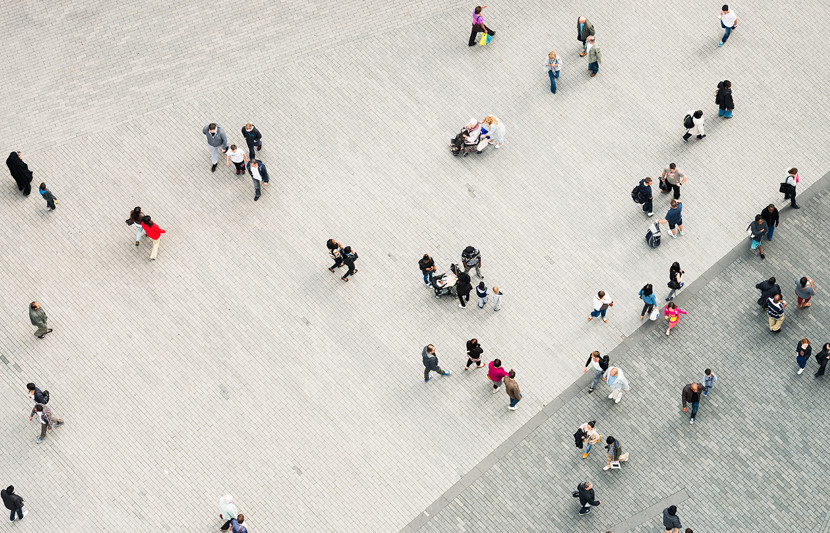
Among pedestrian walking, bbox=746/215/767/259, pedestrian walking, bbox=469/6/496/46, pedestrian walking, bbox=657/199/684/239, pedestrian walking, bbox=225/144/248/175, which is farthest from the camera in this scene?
pedestrian walking, bbox=469/6/496/46

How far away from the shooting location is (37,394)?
22938 millimetres

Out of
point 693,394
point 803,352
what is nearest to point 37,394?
point 693,394

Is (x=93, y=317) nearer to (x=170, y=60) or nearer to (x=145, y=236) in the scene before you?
(x=145, y=236)

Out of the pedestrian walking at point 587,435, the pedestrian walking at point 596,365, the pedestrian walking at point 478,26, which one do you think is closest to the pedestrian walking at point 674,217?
the pedestrian walking at point 596,365

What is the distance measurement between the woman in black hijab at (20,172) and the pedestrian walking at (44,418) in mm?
6023

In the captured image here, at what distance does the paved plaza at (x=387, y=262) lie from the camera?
2308 cm

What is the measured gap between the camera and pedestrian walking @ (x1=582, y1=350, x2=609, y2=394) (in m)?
23.4

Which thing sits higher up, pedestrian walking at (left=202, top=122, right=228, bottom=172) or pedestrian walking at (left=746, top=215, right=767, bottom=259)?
pedestrian walking at (left=202, top=122, right=228, bottom=172)

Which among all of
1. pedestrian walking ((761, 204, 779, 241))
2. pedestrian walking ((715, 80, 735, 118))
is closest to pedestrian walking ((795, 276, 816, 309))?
pedestrian walking ((761, 204, 779, 241))

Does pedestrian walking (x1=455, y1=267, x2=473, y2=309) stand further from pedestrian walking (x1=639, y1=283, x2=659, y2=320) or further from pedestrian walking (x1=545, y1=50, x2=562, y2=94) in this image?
pedestrian walking (x1=545, y1=50, x2=562, y2=94)

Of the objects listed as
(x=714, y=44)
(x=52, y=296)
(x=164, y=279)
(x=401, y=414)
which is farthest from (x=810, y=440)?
(x=52, y=296)

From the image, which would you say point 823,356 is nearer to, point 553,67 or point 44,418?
point 553,67

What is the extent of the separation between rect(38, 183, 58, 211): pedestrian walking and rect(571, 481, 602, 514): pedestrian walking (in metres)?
14.1

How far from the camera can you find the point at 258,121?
2798 centimetres
